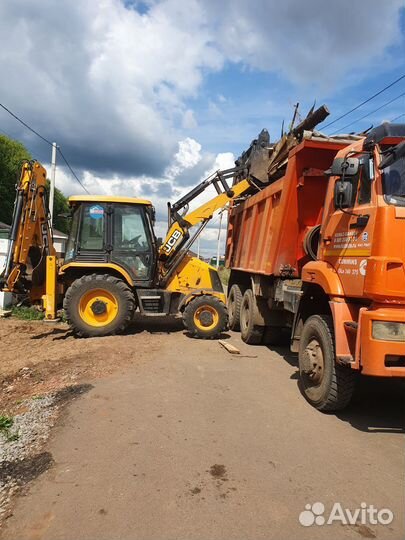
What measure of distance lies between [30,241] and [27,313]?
2.34m

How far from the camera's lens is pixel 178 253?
961cm

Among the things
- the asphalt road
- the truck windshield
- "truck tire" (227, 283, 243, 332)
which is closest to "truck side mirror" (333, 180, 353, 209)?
the truck windshield

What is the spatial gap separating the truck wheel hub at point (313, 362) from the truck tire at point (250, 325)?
11.0 ft

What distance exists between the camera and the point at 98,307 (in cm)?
877

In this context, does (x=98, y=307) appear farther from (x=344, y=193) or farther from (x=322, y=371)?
(x=344, y=193)

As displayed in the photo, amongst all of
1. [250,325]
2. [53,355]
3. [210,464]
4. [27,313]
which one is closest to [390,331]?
[210,464]

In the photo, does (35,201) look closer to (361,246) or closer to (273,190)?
(273,190)

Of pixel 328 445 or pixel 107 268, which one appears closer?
pixel 328 445

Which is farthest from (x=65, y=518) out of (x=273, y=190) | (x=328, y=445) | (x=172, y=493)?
(x=273, y=190)

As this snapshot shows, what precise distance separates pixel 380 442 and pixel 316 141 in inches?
152

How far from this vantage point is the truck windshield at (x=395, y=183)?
13.5 feet

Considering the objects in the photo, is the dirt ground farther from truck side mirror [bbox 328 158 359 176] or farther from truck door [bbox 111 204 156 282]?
truck side mirror [bbox 328 158 359 176]

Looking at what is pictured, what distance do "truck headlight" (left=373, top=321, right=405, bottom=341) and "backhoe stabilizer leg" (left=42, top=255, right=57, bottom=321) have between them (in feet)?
22.1

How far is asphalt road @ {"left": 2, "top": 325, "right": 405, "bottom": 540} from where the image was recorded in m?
2.85
